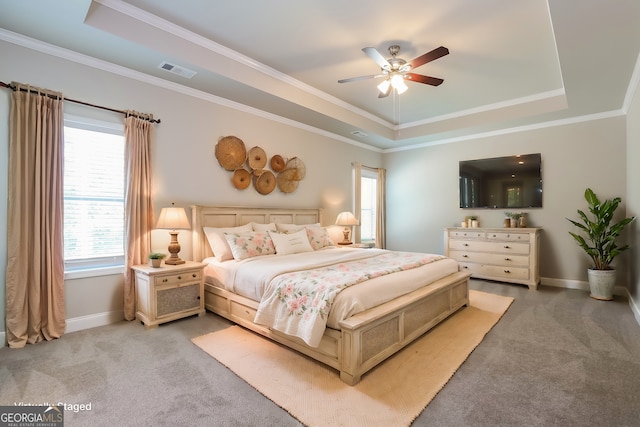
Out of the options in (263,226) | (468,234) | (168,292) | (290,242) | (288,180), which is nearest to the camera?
(168,292)

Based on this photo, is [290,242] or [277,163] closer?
[290,242]

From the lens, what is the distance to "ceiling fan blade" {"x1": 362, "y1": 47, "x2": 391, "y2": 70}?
274cm

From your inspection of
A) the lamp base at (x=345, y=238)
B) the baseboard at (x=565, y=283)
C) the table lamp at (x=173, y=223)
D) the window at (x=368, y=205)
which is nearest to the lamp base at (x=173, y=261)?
the table lamp at (x=173, y=223)

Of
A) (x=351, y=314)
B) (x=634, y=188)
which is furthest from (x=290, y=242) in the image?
(x=634, y=188)

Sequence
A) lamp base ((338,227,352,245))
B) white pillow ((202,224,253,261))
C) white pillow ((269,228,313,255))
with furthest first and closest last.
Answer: lamp base ((338,227,352,245)) → white pillow ((269,228,313,255)) → white pillow ((202,224,253,261))

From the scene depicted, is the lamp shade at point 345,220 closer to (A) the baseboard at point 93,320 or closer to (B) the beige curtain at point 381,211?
(B) the beige curtain at point 381,211

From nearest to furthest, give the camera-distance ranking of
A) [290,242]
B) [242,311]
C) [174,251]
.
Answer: [242,311]
[174,251]
[290,242]

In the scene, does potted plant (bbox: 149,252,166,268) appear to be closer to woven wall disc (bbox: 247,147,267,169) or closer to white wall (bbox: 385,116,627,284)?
woven wall disc (bbox: 247,147,267,169)

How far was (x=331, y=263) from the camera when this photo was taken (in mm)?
3363

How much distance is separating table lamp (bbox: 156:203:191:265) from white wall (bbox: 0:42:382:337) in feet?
0.97

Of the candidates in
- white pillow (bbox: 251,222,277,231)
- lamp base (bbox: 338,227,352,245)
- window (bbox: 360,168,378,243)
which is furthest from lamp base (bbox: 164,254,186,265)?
window (bbox: 360,168,378,243)

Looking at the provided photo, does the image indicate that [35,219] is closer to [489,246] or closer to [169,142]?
[169,142]

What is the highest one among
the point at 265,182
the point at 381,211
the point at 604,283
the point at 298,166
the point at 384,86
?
the point at 384,86

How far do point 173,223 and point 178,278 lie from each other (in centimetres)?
60
